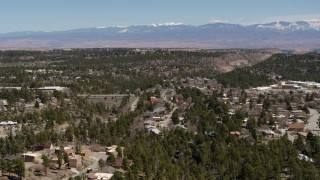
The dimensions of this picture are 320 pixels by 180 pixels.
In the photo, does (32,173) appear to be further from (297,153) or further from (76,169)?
(297,153)

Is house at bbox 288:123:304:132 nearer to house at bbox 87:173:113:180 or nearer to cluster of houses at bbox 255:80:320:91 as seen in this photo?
house at bbox 87:173:113:180

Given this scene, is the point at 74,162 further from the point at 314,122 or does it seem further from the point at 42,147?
the point at 314,122

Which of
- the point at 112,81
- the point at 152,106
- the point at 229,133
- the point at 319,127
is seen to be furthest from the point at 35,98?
the point at 319,127

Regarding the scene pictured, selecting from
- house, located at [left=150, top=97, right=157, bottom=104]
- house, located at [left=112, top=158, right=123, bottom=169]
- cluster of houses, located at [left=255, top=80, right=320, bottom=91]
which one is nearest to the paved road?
cluster of houses, located at [left=255, top=80, right=320, bottom=91]

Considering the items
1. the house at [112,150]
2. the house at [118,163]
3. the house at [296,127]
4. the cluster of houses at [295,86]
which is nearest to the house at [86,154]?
the house at [112,150]

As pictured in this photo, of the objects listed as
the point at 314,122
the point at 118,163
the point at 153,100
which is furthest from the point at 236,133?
the point at 153,100

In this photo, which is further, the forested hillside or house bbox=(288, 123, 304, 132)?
the forested hillside
